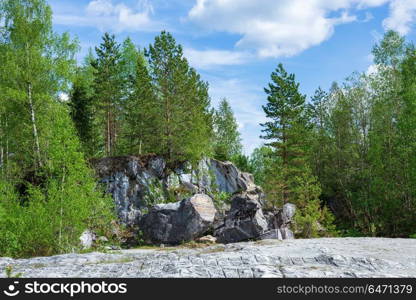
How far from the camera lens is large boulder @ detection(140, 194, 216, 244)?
28.2 m

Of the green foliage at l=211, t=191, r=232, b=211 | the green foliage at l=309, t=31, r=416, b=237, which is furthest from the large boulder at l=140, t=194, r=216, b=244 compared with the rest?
the green foliage at l=309, t=31, r=416, b=237

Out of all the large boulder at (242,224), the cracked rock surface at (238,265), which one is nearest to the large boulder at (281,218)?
the large boulder at (242,224)

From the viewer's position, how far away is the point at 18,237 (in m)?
16.7

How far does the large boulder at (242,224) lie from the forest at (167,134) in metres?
3.22

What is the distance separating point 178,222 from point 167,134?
10.00 m

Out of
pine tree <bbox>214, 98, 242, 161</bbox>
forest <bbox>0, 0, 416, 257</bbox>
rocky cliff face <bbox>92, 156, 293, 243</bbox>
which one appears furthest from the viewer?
pine tree <bbox>214, 98, 242, 161</bbox>

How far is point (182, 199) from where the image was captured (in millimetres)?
32031

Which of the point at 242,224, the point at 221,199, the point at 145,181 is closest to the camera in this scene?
the point at 242,224

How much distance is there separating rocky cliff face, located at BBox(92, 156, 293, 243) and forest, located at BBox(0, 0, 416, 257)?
Answer: 1498 mm

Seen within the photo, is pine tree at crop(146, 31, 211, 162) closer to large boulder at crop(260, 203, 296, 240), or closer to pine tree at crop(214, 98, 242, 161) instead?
large boulder at crop(260, 203, 296, 240)

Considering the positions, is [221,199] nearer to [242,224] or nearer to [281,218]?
[281,218]

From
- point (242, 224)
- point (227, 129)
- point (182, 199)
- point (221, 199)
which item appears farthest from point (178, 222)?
point (227, 129)

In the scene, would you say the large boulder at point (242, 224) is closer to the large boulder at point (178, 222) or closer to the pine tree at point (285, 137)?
the large boulder at point (178, 222)

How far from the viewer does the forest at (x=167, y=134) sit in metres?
17.4
